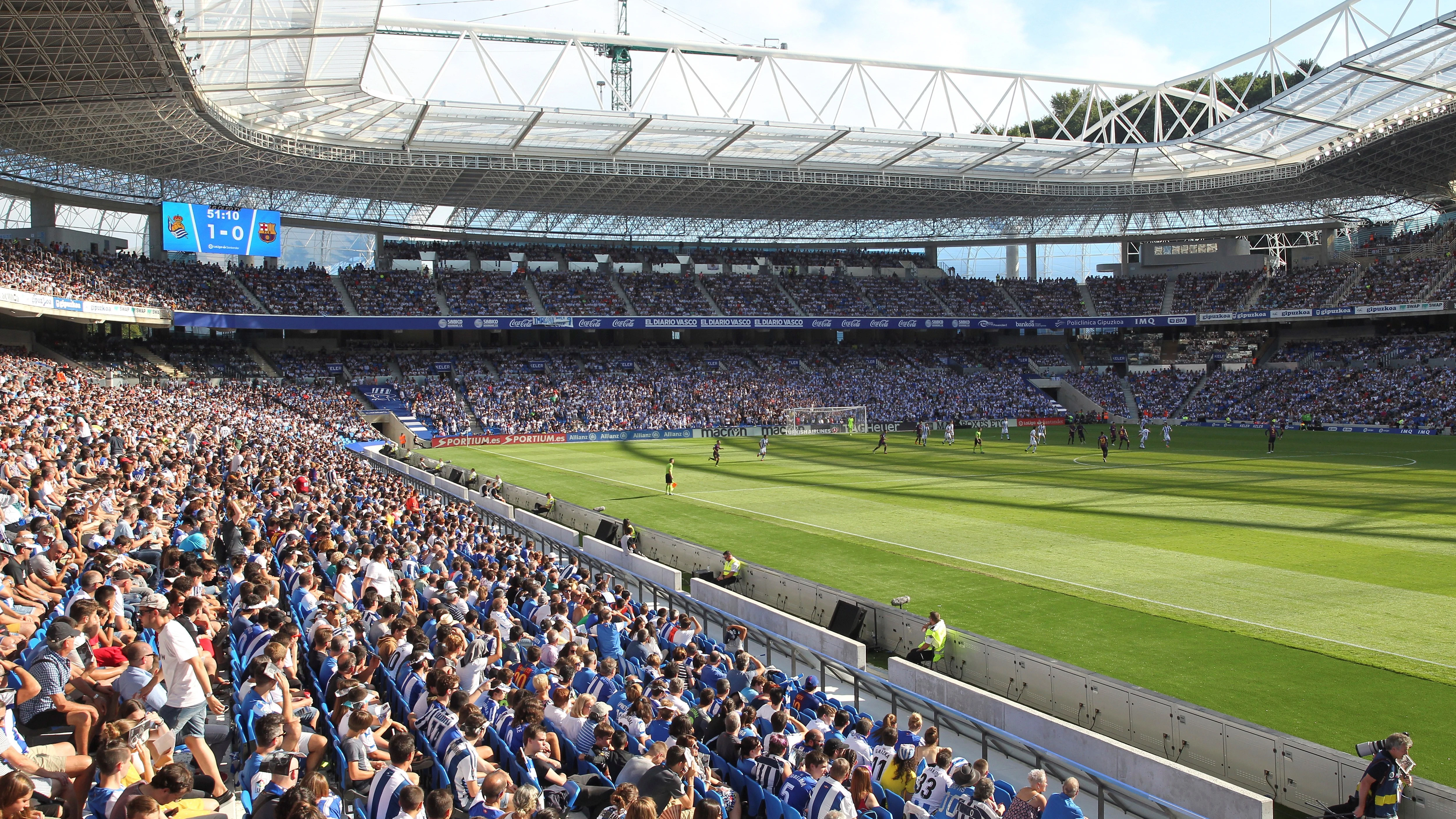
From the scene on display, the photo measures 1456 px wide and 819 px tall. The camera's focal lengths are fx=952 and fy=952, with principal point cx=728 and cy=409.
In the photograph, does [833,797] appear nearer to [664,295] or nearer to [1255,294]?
[664,295]

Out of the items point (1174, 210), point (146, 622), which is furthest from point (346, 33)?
point (1174, 210)

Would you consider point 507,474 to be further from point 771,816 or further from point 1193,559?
point 771,816

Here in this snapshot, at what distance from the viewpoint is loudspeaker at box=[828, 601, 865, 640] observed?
48.4 feet

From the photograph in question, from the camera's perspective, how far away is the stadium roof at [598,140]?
30.8 meters

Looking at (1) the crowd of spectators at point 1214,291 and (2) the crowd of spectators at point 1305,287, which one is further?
(1) the crowd of spectators at point 1214,291

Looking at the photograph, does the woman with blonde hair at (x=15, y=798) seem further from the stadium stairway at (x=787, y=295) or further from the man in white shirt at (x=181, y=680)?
the stadium stairway at (x=787, y=295)

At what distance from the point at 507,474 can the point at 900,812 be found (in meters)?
32.0

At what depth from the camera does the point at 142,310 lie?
160ft

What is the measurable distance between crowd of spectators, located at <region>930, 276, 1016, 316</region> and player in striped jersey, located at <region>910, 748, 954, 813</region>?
2709 inches

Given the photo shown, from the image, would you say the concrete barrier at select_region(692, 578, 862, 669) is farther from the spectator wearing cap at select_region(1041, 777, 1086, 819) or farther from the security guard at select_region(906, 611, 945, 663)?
the spectator wearing cap at select_region(1041, 777, 1086, 819)

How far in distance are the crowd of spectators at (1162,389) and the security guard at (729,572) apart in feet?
174

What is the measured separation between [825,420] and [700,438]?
883 centimetres

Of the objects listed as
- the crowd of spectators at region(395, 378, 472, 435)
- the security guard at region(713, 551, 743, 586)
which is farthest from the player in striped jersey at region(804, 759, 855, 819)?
the crowd of spectators at region(395, 378, 472, 435)

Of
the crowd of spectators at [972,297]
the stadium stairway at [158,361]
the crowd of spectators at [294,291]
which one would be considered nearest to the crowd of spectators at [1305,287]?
the crowd of spectators at [972,297]
